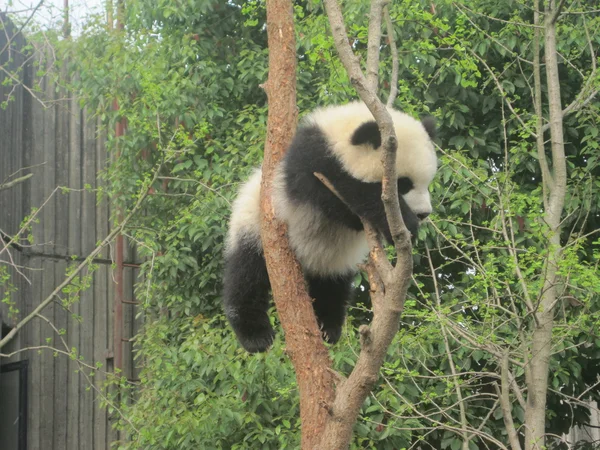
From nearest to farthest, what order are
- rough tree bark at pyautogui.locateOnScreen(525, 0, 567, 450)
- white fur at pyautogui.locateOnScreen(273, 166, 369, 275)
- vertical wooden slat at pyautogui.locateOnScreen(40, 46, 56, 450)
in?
1. white fur at pyautogui.locateOnScreen(273, 166, 369, 275)
2. rough tree bark at pyautogui.locateOnScreen(525, 0, 567, 450)
3. vertical wooden slat at pyautogui.locateOnScreen(40, 46, 56, 450)

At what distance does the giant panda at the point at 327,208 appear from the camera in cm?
323

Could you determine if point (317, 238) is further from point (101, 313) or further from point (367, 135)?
point (101, 313)

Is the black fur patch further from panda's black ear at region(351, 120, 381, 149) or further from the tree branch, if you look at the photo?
the tree branch

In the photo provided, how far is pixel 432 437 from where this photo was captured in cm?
540

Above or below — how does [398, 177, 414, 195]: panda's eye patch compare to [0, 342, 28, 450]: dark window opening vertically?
above

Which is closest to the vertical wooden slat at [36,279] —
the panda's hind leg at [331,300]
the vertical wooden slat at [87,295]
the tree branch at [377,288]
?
Result: the vertical wooden slat at [87,295]

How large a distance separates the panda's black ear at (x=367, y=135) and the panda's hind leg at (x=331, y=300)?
797 mm

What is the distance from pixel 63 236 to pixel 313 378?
13.6ft

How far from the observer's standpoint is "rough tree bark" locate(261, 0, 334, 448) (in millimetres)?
2947

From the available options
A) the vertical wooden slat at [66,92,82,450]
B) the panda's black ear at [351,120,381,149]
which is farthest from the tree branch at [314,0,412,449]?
the vertical wooden slat at [66,92,82,450]

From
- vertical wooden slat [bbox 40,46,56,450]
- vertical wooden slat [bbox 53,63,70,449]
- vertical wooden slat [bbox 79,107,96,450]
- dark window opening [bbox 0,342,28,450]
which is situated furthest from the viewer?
vertical wooden slat [bbox 79,107,96,450]

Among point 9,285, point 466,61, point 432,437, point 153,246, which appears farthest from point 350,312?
point 9,285

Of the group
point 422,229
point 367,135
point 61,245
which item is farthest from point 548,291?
point 61,245

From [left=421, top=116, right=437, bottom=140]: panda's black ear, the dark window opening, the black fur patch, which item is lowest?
the dark window opening
